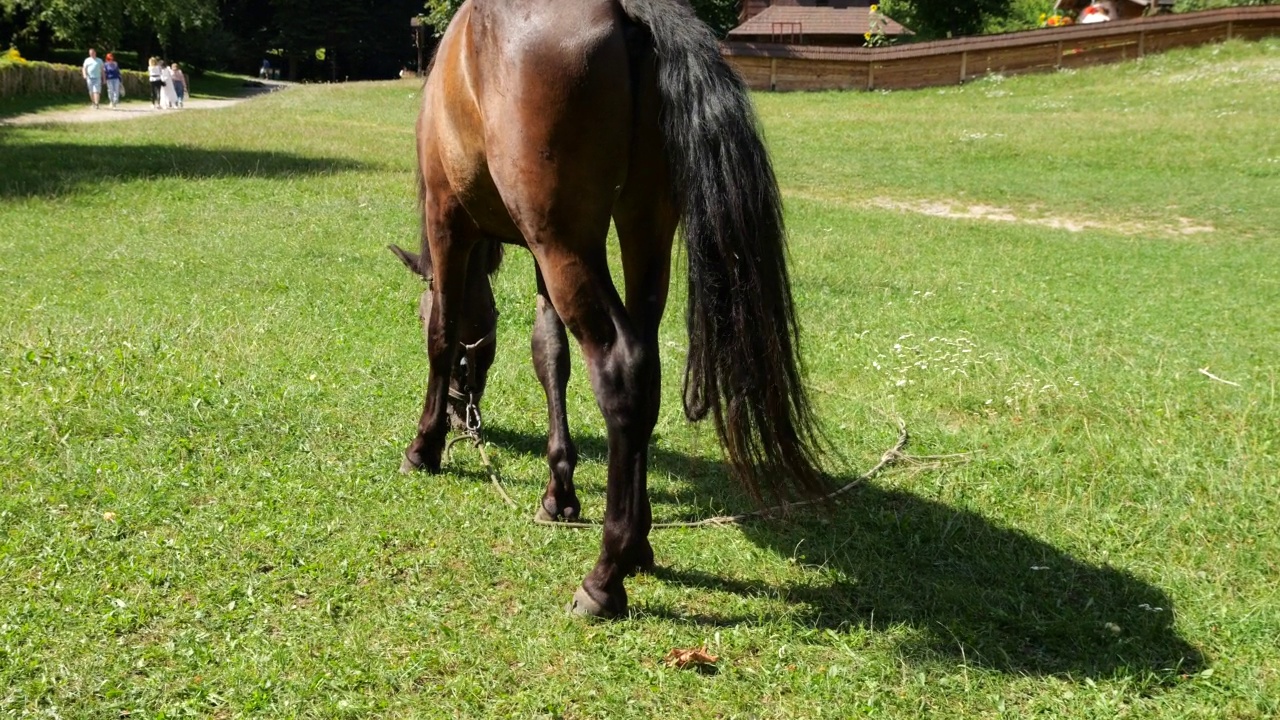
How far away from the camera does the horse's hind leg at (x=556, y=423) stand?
4.90 m

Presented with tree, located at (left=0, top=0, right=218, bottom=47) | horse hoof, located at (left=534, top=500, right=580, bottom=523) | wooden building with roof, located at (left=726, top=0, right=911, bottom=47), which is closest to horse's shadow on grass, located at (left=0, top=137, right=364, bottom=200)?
horse hoof, located at (left=534, top=500, right=580, bottom=523)

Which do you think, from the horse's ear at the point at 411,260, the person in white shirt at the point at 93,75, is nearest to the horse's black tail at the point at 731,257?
the horse's ear at the point at 411,260

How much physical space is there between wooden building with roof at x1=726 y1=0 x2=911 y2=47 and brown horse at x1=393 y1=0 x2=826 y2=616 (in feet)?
163

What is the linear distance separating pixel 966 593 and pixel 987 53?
34809 mm

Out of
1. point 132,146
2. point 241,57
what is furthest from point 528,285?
point 241,57

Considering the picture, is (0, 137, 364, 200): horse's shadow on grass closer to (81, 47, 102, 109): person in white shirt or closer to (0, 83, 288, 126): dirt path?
(0, 83, 288, 126): dirt path

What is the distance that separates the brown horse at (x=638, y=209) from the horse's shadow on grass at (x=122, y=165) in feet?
41.6

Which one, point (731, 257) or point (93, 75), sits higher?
point (93, 75)

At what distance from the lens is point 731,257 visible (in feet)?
12.5

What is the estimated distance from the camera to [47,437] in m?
5.43

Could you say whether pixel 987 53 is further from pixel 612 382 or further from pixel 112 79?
pixel 612 382

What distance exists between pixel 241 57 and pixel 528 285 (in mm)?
61720

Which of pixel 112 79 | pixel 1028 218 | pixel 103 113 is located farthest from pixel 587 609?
pixel 112 79

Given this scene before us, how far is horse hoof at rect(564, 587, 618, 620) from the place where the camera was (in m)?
3.95
